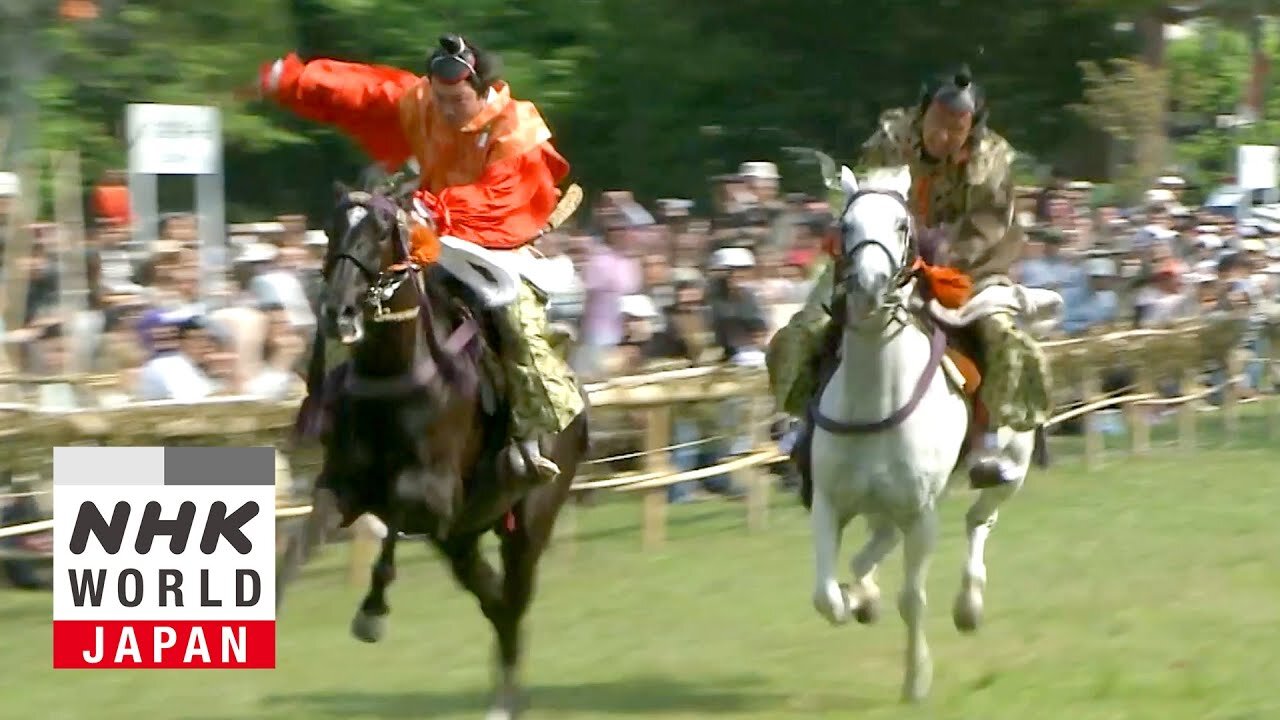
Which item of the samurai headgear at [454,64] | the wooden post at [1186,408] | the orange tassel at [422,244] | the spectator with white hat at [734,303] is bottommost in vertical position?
the wooden post at [1186,408]

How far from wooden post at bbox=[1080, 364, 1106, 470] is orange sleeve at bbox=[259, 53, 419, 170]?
450 inches

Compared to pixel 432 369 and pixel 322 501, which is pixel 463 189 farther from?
pixel 322 501

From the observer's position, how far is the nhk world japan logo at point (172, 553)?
9.61 metres

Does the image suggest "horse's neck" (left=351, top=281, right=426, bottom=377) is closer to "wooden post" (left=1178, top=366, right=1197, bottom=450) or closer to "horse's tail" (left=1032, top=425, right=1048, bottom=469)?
"horse's tail" (left=1032, top=425, right=1048, bottom=469)

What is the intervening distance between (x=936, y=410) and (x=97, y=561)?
336 cm

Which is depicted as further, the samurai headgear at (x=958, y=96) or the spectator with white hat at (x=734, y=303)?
the spectator with white hat at (x=734, y=303)

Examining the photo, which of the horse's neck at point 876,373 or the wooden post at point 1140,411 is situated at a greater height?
the horse's neck at point 876,373

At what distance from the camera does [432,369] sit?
31.7 ft

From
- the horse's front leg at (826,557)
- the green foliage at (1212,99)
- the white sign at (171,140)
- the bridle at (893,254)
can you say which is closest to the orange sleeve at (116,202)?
the white sign at (171,140)

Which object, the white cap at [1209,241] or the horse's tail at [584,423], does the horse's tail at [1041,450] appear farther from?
the white cap at [1209,241]

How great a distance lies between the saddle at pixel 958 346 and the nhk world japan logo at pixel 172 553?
2279mm

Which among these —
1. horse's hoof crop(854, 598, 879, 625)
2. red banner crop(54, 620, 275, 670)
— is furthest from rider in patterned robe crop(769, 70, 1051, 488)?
red banner crop(54, 620, 275, 670)

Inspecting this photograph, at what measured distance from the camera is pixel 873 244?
30.8ft

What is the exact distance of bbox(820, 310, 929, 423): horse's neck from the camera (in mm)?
10008
